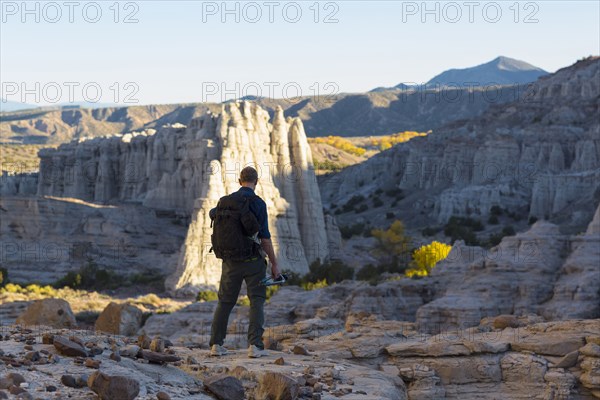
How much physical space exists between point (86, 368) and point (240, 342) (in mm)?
11636

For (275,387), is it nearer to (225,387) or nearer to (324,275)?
(225,387)

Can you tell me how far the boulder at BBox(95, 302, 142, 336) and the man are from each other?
707 inches

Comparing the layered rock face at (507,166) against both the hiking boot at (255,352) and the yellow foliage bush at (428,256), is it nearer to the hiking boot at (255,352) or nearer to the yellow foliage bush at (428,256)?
the yellow foliage bush at (428,256)

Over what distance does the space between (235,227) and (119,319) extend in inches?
793

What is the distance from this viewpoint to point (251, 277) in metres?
11.1

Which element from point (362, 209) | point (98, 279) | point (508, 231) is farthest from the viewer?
point (362, 209)

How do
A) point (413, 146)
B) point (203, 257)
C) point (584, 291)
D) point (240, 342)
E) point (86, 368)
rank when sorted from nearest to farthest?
point (86, 368) → point (240, 342) → point (584, 291) → point (203, 257) → point (413, 146)

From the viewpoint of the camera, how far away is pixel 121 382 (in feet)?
26.2

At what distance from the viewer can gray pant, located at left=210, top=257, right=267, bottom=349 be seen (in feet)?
36.4

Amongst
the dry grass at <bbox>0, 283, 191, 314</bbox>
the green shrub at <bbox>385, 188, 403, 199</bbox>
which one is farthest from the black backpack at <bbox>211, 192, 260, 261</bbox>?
the green shrub at <bbox>385, 188, 403, 199</bbox>

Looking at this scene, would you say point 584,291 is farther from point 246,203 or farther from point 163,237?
point 163,237

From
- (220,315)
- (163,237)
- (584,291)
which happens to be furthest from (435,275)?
(163,237)

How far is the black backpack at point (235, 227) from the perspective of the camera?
10852 millimetres

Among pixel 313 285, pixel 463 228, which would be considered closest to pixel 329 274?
pixel 313 285
